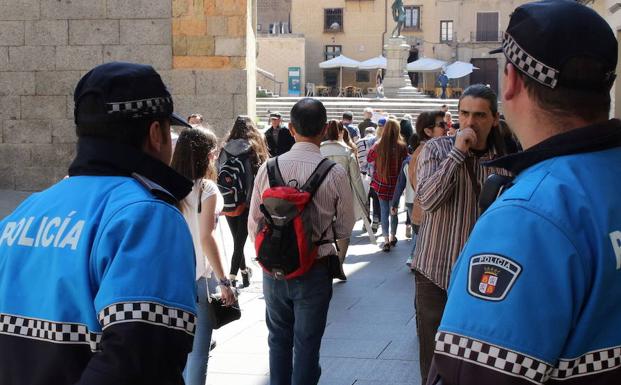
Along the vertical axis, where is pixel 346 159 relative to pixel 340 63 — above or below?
above

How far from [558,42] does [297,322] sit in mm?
3117

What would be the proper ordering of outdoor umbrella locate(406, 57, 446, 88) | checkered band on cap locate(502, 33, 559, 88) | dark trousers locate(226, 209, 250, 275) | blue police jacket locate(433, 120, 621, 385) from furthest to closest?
outdoor umbrella locate(406, 57, 446, 88) < dark trousers locate(226, 209, 250, 275) < checkered band on cap locate(502, 33, 559, 88) < blue police jacket locate(433, 120, 621, 385)

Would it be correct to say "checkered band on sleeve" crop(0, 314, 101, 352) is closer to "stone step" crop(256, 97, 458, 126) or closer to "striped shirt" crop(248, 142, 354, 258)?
"striped shirt" crop(248, 142, 354, 258)

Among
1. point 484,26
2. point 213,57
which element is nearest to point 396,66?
point 484,26

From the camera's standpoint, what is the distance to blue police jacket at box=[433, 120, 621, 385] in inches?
65.4

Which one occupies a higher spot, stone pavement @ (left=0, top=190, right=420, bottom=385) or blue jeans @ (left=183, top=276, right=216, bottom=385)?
blue jeans @ (left=183, top=276, right=216, bottom=385)

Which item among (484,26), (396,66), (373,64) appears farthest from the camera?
(484,26)

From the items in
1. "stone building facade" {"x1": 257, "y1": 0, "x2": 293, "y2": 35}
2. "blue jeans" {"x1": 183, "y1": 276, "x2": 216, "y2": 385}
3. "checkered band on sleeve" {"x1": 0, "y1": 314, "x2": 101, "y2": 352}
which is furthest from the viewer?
"stone building facade" {"x1": 257, "y1": 0, "x2": 293, "y2": 35}

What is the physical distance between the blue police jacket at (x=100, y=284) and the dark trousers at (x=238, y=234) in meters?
6.93

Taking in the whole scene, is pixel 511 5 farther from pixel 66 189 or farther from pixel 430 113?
pixel 66 189

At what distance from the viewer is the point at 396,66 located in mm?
46469

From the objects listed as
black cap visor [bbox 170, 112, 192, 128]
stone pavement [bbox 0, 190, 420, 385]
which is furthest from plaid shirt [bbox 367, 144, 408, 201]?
black cap visor [bbox 170, 112, 192, 128]

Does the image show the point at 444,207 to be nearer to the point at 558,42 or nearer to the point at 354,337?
the point at 558,42

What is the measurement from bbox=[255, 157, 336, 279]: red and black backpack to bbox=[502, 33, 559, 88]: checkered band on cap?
2912 mm
